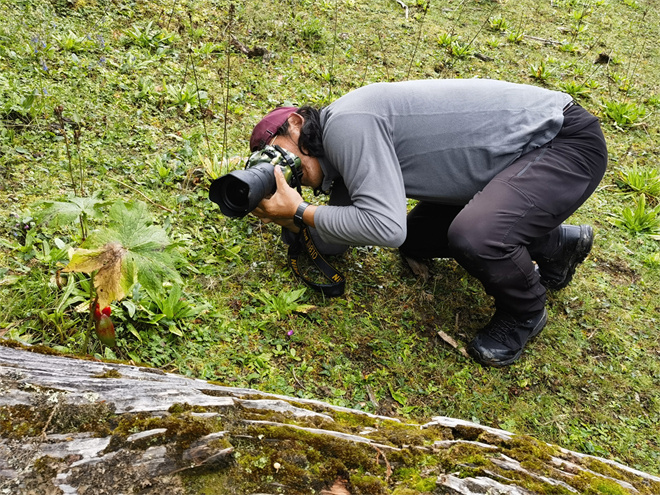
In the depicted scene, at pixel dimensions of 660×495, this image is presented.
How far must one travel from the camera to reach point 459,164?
2926 mm

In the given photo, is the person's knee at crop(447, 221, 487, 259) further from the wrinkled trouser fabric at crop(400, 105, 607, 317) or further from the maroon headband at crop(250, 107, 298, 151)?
the maroon headband at crop(250, 107, 298, 151)

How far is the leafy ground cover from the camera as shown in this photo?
2613 mm

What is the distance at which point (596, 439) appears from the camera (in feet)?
9.31

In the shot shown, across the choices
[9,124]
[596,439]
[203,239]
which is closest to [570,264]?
[596,439]

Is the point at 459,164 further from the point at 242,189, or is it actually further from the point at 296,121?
the point at 242,189

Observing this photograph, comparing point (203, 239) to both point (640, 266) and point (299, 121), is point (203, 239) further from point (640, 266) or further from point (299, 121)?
point (640, 266)

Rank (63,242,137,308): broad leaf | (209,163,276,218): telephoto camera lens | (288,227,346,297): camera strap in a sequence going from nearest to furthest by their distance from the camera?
(63,242,137,308): broad leaf
(209,163,276,218): telephoto camera lens
(288,227,346,297): camera strap

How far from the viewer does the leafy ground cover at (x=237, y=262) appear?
103 inches

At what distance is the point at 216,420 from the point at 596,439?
97.4 inches

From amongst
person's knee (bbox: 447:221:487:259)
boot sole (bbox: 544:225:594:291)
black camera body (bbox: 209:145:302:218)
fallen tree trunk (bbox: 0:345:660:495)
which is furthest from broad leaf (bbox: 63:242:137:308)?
boot sole (bbox: 544:225:594:291)

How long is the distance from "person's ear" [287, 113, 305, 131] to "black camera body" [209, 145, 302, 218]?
0.17 meters

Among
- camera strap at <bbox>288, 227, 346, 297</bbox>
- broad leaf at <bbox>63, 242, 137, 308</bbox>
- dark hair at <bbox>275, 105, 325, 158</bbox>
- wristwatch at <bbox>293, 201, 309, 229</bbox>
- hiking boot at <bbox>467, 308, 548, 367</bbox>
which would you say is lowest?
hiking boot at <bbox>467, 308, 548, 367</bbox>

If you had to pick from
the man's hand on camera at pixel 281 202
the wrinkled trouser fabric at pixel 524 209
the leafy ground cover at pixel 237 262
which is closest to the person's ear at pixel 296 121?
the man's hand on camera at pixel 281 202

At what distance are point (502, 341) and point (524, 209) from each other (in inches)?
35.1
